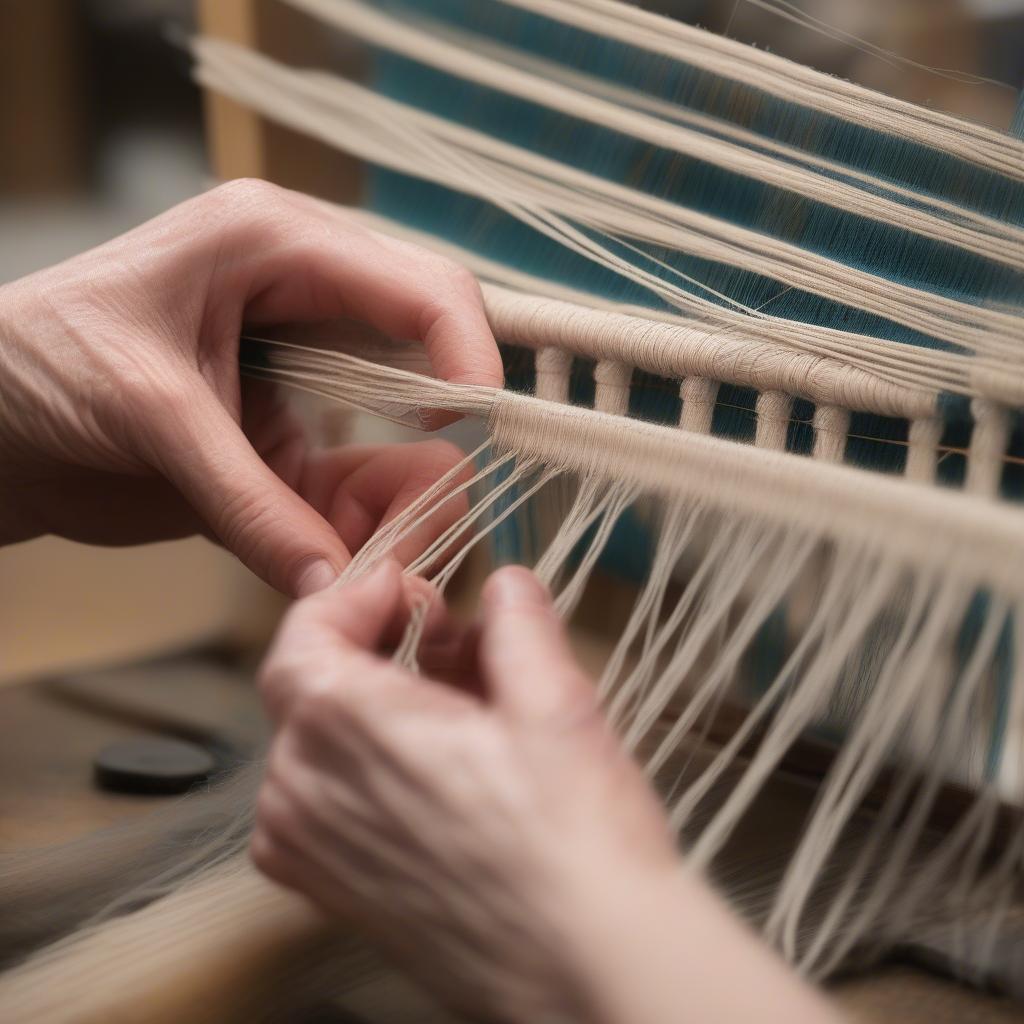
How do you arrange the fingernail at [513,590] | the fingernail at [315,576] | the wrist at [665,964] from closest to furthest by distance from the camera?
the wrist at [665,964] < the fingernail at [513,590] < the fingernail at [315,576]

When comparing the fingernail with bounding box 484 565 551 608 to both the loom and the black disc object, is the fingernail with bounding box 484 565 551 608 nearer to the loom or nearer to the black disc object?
the loom

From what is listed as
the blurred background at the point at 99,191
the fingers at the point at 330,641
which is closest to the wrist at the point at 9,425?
the blurred background at the point at 99,191

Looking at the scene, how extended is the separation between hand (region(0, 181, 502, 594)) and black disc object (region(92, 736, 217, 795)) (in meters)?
0.20

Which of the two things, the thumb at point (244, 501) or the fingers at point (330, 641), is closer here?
the fingers at point (330, 641)

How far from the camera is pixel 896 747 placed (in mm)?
449

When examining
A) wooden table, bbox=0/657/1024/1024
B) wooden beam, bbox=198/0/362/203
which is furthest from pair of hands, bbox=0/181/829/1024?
wooden beam, bbox=198/0/362/203

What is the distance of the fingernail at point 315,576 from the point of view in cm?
56

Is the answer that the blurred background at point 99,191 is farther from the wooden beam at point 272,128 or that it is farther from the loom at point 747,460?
the loom at point 747,460

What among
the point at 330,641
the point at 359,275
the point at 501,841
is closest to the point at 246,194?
the point at 359,275

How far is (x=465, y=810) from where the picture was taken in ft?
1.11

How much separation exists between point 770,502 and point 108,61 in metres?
1.07

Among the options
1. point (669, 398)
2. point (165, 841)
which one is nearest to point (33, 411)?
point (165, 841)

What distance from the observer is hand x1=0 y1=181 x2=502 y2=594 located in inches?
23.2

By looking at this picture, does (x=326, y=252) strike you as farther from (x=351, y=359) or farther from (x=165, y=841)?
(x=165, y=841)
